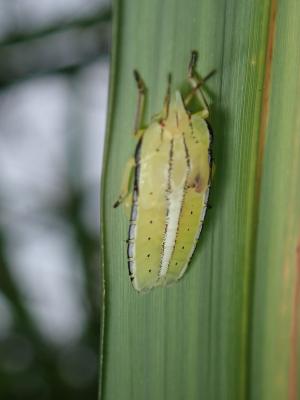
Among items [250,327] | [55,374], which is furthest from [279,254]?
[55,374]

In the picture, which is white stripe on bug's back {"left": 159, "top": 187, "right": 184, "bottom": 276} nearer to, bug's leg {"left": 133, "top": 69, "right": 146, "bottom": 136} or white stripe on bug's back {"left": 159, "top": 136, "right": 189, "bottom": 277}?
white stripe on bug's back {"left": 159, "top": 136, "right": 189, "bottom": 277}

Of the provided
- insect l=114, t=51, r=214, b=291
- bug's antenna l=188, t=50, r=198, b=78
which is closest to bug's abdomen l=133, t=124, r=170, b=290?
insect l=114, t=51, r=214, b=291

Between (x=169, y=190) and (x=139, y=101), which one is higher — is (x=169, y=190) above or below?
below

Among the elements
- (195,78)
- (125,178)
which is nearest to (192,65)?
(195,78)

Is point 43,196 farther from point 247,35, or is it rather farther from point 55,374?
point 247,35

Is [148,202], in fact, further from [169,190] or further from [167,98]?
[167,98]

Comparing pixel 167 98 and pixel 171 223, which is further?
pixel 171 223

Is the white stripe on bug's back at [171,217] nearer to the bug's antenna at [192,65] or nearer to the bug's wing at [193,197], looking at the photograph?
the bug's wing at [193,197]
